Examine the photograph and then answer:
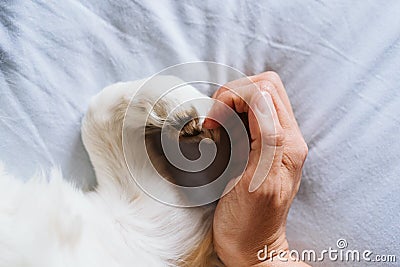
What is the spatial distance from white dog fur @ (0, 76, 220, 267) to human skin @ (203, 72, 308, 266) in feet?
0.15

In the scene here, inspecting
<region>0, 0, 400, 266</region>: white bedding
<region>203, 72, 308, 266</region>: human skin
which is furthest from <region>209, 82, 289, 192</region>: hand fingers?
<region>0, 0, 400, 266</region>: white bedding

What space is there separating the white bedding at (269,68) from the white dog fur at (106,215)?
0.24 feet

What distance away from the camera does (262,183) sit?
34.5 inches

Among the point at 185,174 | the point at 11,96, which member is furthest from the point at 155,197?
the point at 11,96

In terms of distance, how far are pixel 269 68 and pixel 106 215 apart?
43 centimetres

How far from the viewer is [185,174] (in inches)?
37.2

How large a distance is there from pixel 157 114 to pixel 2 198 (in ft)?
0.89

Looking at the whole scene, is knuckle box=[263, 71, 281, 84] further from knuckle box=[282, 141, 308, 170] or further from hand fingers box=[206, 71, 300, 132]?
knuckle box=[282, 141, 308, 170]

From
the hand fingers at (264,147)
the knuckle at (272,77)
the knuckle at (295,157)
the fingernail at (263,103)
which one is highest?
the fingernail at (263,103)

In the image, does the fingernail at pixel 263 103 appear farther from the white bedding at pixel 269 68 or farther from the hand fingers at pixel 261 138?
the white bedding at pixel 269 68

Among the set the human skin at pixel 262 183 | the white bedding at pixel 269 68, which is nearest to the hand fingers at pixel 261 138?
the human skin at pixel 262 183

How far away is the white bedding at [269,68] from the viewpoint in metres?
0.99

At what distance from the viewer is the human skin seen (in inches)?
34.7

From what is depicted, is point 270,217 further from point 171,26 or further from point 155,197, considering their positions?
point 171,26
